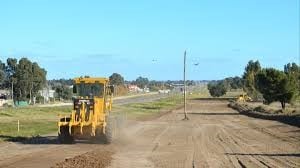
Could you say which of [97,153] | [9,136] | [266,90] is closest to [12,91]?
[266,90]

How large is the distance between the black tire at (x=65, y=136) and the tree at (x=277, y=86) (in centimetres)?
4980

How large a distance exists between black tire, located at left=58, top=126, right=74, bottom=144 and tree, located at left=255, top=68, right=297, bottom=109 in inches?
1960

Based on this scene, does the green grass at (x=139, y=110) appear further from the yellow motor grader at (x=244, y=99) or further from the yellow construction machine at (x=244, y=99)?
the yellow construction machine at (x=244, y=99)

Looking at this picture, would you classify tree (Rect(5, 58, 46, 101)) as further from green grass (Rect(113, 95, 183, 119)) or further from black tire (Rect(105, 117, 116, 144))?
black tire (Rect(105, 117, 116, 144))

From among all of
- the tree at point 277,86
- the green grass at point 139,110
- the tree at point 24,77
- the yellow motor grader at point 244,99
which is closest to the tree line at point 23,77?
the tree at point 24,77

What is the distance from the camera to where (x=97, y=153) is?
24.5m

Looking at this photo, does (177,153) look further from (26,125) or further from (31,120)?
(31,120)

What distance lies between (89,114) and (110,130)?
1.24 m

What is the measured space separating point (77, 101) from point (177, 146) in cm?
524

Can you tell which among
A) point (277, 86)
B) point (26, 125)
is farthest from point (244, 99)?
point (26, 125)

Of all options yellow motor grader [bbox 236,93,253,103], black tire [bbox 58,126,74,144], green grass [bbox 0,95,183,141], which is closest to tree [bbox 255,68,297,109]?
green grass [bbox 0,95,183,141]

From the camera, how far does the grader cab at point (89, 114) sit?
Answer: 96.6 feet

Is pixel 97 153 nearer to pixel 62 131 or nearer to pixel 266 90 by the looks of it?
pixel 62 131

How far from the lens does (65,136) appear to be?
30047 mm
